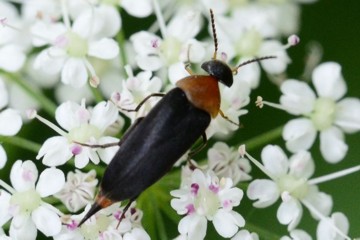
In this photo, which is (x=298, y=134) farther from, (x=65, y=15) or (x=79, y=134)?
(x=65, y=15)

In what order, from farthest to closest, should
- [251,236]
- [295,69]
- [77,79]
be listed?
1. [295,69]
2. [77,79]
3. [251,236]

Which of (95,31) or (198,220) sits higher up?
(95,31)

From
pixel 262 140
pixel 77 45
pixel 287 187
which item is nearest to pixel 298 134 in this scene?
pixel 262 140

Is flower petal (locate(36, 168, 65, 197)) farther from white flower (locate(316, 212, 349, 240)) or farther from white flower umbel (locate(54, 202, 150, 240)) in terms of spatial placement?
white flower (locate(316, 212, 349, 240))

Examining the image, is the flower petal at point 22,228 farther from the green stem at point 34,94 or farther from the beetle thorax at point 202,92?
the beetle thorax at point 202,92

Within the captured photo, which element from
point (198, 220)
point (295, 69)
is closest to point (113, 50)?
point (198, 220)

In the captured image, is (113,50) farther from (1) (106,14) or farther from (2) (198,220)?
(2) (198,220)
